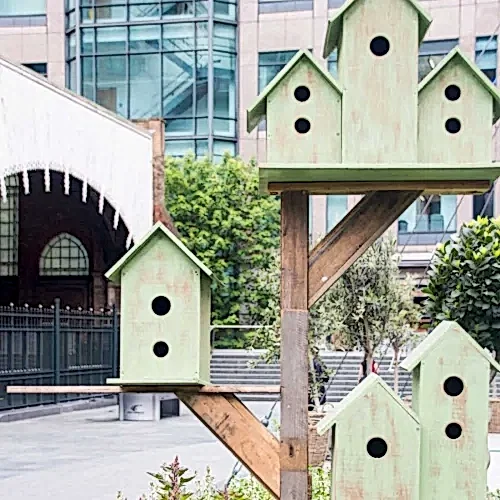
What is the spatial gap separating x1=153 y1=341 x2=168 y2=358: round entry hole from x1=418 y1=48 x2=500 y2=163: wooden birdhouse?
1.25 meters

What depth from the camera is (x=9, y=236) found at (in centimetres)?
3120

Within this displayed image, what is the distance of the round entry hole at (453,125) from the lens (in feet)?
13.5

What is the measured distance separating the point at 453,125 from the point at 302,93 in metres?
0.61

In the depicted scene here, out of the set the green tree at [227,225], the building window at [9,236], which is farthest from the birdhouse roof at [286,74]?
the building window at [9,236]

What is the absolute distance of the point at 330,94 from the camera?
414 centimetres

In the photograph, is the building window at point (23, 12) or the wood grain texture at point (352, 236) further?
the building window at point (23, 12)

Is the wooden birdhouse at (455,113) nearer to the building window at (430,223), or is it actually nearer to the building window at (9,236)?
the building window at (9,236)

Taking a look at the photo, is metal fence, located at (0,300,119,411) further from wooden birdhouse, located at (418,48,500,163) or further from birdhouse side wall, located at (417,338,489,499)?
birdhouse side wall, located at (417,338,489,499)

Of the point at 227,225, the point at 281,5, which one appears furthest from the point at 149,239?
the point at 281,5

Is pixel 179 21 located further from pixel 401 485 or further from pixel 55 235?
pixel 401 485

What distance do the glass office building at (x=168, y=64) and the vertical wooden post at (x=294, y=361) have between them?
3113 cm

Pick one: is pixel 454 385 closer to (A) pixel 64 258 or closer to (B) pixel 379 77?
(B) pixel 379 77

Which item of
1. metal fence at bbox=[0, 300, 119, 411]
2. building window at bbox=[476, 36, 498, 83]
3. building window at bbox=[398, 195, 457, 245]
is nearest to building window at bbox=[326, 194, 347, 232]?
building window at bbox=[398, 195, 457, 245]

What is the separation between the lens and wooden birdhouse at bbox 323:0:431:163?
4.07 metres
